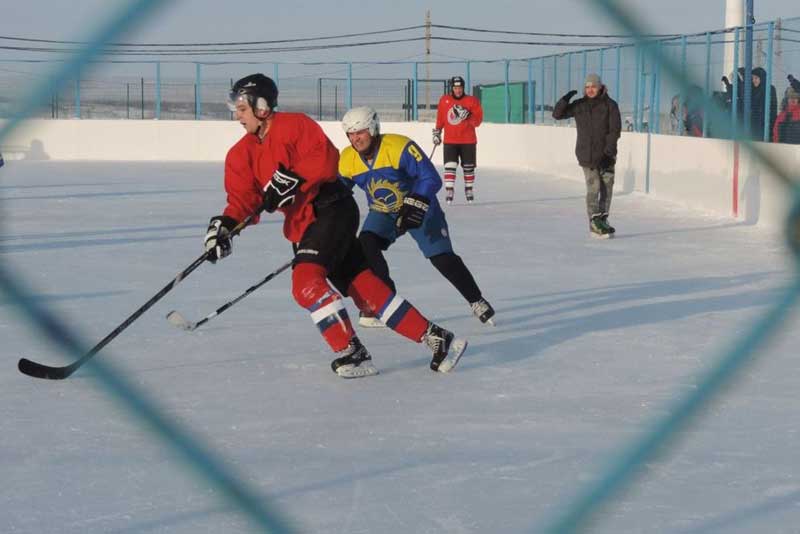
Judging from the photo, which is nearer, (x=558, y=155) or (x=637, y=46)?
(x=637, y=46)

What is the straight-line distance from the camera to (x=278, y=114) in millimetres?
4074

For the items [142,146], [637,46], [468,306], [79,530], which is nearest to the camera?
[637,46]

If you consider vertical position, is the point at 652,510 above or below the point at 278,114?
below

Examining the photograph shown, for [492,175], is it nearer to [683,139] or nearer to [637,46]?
[683,139]

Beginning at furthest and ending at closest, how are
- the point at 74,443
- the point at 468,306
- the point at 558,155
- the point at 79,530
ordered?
the point at 558,155 < the point at 468,306 < the point at 74,443 < the point at 79,530

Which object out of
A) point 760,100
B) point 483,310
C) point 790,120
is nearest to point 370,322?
point 483,310

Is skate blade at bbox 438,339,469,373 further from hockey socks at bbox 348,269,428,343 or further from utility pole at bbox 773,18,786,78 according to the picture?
utility pole at bbox 773,18,786,78

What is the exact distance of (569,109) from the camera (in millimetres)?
9109

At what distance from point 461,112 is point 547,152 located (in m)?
5.34

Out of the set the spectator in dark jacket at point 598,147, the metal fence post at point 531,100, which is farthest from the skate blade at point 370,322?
the metal fence post at point 531,100

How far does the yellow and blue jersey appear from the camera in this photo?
496 cm

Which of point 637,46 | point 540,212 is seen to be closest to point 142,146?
point 540,212

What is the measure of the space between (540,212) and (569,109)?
7.29 feet

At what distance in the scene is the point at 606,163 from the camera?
8.89 m
